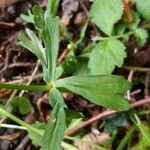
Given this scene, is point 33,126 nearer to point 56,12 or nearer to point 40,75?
point 40,75

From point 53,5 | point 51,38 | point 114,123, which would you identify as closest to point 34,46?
point 51,38

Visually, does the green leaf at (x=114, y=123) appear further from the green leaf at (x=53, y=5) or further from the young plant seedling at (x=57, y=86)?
the green leaf at (x=53, y=5)

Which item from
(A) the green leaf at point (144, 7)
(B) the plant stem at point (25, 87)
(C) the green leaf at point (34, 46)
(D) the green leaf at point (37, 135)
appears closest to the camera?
(B) the plant stem at point (25, 87)

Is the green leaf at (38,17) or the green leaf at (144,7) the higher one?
the green leaf at (38,17)

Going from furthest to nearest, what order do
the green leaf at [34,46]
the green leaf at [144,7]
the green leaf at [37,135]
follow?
the green leaf at [144,7]
the green leaf at [37,135]
the green leaf at [34,46]

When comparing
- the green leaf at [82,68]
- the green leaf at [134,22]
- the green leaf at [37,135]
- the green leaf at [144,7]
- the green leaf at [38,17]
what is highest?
the green leaf at [38,17]

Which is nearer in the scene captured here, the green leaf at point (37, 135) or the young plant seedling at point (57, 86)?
the young plant seedling at point (57, 86)

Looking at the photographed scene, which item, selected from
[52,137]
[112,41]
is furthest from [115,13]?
[52,137]

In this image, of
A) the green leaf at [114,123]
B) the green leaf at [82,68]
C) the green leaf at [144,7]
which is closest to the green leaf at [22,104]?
the green leaf at [82,68]
